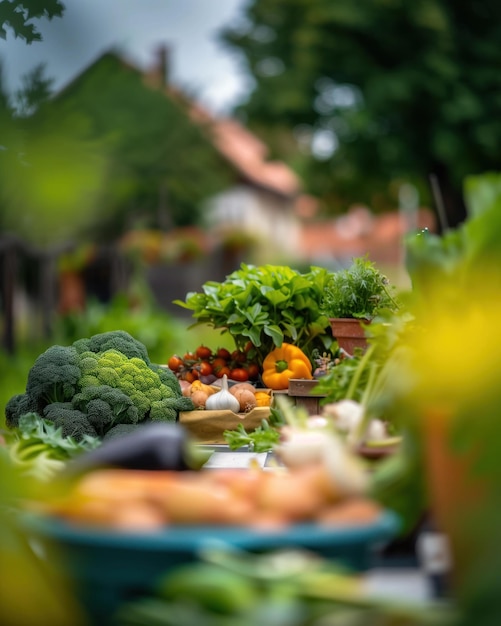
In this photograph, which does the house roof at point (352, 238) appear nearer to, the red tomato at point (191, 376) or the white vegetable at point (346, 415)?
the red tomato at point (191, 376)

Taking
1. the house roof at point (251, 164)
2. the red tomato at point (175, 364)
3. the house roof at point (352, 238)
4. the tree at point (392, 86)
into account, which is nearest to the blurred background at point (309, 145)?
the tree at point (392, 86)

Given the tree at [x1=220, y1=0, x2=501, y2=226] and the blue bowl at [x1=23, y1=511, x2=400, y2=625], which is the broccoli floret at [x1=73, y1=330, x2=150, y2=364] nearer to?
the blue bowl at [x1=23, y1=511, x2=400, y2=625]

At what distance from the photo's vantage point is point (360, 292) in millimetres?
2666

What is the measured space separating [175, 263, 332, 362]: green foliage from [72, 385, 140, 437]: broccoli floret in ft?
2.02

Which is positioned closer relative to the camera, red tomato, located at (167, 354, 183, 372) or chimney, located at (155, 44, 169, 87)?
chimney, located at (155, 44, 169, 87)

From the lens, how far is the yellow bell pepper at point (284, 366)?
2906mm

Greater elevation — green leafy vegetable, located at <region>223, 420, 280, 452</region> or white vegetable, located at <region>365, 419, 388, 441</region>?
white vegetable, located at <region>365, 419, 388, 441</region>

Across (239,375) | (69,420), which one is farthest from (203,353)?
(69,420)

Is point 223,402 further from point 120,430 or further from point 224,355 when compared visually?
point 224,355

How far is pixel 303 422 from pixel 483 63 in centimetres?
1971

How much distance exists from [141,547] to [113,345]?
1.86m

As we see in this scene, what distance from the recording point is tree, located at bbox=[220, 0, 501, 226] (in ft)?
62.7

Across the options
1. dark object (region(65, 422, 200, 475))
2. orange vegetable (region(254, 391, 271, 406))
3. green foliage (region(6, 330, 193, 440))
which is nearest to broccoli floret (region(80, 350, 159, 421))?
green foliage (region(6, 330, 193, 440))

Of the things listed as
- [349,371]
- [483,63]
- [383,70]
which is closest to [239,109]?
[383,70]
